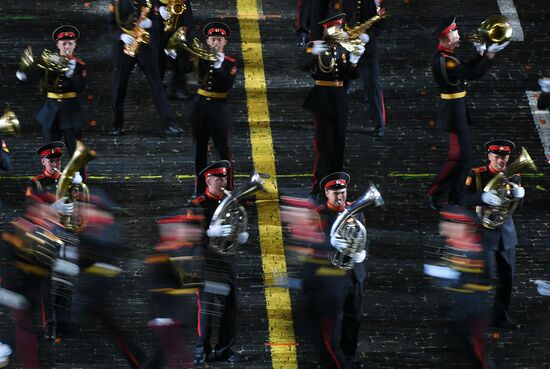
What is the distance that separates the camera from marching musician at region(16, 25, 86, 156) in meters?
18.5

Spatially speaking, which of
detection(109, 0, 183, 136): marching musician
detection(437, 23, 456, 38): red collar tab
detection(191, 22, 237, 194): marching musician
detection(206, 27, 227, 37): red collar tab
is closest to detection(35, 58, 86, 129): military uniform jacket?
detection(109, 0, 183, 136): marching musician

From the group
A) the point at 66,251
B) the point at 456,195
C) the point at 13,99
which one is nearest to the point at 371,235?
the point at 456,195

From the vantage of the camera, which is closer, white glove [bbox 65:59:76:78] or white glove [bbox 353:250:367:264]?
white glove [bbox 353:250:367:264]

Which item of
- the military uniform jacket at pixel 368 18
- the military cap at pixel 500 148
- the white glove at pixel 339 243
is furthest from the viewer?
the military uniform jacket at pixel 368 18

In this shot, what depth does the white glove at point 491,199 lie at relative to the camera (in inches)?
650

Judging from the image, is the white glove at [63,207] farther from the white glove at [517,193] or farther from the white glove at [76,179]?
the white glove at [517,193]

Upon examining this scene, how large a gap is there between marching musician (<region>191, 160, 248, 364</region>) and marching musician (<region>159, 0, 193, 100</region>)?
2.81 metres

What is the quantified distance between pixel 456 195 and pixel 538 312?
209cm

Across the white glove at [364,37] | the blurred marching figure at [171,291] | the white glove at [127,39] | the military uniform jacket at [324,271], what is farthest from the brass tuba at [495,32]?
the blurred marching figure at [171,291]

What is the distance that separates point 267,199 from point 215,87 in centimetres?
148

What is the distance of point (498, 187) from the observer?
54.8 ft

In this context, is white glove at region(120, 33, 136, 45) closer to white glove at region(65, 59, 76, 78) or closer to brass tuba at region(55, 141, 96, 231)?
white glove at region(65, 59, 76, 78)

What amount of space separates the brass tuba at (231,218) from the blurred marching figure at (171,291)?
0.60m

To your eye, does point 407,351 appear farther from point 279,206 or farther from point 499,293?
point 279,206
